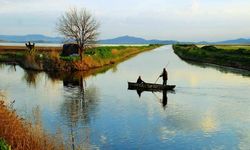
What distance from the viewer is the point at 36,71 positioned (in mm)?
62969

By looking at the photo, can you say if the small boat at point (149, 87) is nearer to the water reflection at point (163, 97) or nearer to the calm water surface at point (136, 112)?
the water reflection at point (163, 97)

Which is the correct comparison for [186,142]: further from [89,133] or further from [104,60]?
[104,60]

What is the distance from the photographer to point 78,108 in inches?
1222

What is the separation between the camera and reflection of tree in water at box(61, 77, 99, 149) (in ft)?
72.7

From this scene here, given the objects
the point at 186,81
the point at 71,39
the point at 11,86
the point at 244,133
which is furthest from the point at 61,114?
the point at 71,39

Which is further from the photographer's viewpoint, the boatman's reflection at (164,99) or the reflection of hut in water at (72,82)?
the reflection of hut in water at (72,82)

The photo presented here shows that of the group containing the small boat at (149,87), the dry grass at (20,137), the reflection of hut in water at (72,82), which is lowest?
the reflection of hut in water at (72,82)

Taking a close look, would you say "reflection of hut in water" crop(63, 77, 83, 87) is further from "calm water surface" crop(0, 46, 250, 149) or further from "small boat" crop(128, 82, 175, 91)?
"small boat" crop(128, 82, 175, 91)

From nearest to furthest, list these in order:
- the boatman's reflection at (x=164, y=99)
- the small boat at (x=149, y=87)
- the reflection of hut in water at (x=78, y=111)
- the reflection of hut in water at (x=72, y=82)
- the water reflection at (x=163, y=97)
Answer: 1. the reflection of hut in water at (x=78, y=111)
2. the boatman's reflection at (x=164, y=99)
3. the water reflection at (x=163, y=97)
4. the small boat at (x=149, y=87)
5. the reflection of hut in water at (x=72, y=82)

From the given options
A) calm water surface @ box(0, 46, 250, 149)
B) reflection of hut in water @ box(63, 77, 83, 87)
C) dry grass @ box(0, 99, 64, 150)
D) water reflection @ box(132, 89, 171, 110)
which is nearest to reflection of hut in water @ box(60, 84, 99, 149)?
calm water surface @ box(0, 46, 250, 149)

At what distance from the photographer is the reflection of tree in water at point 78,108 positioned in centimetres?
2216

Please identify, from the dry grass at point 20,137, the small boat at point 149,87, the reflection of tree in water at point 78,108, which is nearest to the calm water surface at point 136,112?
the reflection of tree in water at point 78,108

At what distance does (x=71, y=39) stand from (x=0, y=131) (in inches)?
2307

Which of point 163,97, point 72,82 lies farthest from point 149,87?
point 72,82
